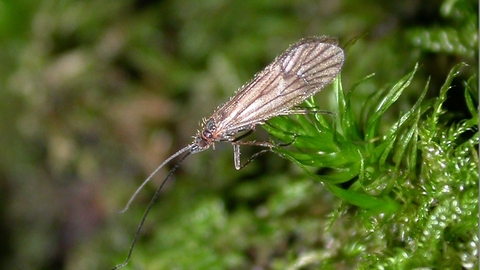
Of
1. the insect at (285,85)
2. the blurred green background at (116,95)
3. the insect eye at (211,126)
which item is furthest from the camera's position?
the blurred green background at (116,95)

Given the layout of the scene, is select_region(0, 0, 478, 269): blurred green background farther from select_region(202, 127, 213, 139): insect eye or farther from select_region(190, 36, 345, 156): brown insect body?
select_region(190, 36, 345, 156): brown insect body

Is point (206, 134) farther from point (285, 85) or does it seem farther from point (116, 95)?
point (116, 95)

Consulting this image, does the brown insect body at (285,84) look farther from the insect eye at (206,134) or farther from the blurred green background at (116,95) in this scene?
the blurred green background at (116,95)

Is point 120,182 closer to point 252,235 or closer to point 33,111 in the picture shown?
point 33,111

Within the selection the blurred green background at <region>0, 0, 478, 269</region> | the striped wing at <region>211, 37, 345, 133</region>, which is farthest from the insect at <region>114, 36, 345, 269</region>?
the blurred green background at <region>0, 0, 478, 269</region>

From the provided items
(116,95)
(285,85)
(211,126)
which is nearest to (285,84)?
(285,85)

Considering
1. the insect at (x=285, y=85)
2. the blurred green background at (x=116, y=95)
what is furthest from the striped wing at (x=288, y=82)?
the blurred green background at (x=116, y=95)
